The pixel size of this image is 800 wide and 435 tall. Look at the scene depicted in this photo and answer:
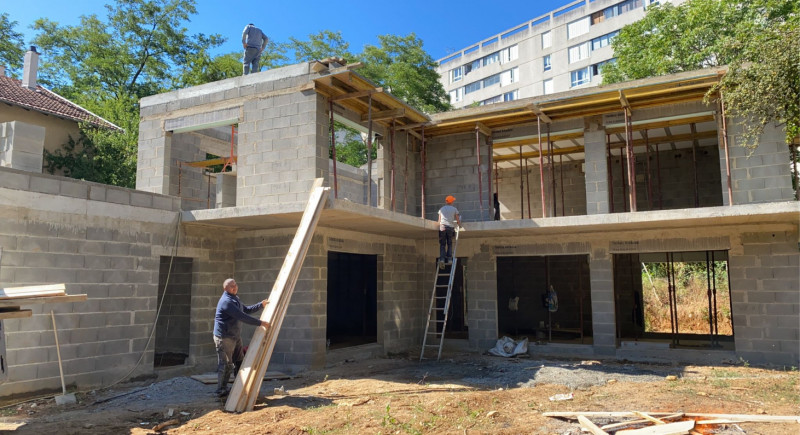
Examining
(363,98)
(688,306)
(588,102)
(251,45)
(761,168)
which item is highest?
(251,45)

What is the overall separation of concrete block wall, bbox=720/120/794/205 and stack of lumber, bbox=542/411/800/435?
5.67 meters

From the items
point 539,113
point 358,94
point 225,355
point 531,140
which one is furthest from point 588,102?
point 225,355

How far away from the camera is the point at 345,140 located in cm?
2788

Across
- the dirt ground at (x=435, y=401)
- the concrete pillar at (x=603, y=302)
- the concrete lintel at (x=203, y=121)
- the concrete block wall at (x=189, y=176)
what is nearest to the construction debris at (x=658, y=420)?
the dirt ground at (x=435, y=401)

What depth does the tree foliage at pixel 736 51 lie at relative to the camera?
10375 millimetres

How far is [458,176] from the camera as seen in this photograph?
14.4 metres

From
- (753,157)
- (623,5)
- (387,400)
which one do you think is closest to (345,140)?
(753,157)

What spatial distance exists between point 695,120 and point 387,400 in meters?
9.48

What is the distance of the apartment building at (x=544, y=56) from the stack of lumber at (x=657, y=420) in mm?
32286

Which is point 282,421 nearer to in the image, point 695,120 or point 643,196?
point 695,120

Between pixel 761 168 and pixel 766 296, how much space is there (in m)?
2.57

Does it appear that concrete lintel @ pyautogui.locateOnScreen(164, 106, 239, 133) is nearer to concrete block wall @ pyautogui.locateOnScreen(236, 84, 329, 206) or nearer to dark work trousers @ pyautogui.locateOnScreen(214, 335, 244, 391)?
concrete block wall @ pyautogui.locateOnScreen(236, 84, 329, 206)

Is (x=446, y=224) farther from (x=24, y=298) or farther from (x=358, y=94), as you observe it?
(x=24, y=298)

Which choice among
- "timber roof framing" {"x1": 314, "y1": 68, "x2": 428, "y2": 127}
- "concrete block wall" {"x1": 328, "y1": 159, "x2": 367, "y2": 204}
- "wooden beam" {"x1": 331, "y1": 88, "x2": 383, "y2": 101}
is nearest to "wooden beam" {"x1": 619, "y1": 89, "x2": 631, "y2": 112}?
"timber roof framing" {"x1": 314, "y1": 68, "x2": 428, "y2": 127}
